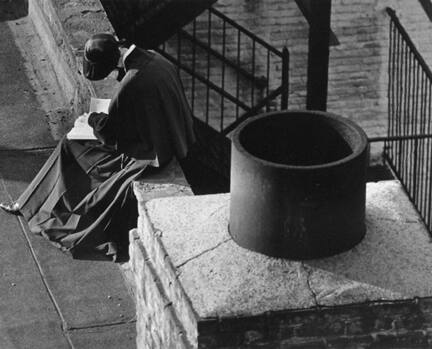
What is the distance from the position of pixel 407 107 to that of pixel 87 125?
637cm

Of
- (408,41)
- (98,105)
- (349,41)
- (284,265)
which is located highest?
(284,265)

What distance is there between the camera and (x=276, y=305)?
203 inches

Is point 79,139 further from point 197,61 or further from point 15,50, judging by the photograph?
point 197,61

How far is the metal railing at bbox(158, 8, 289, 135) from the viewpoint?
12.6 m

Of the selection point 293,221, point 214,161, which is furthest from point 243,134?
point 214,161

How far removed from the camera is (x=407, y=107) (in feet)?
45.6

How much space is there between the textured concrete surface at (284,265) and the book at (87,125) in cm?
226

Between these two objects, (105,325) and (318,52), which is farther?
(318,52)

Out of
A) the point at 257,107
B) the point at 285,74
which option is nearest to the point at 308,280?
the point at 285,74

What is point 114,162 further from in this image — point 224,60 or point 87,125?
point 224,60

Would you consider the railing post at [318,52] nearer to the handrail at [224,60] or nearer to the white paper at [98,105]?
→ the handrail at [224,60]

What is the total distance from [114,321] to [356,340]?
2.31m

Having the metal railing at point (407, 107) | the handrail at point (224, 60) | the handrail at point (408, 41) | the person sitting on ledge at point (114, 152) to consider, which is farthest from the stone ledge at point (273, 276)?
the metal railing at point (407, 107)

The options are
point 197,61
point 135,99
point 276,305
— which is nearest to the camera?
point 276,305
